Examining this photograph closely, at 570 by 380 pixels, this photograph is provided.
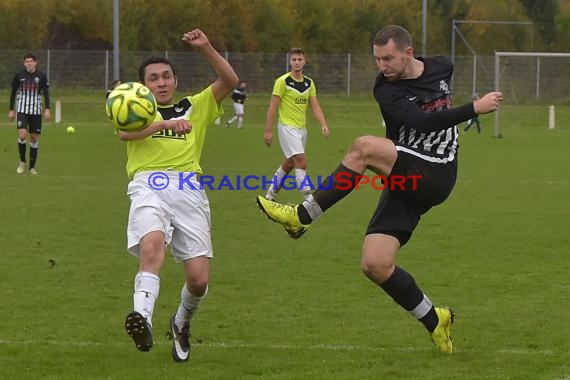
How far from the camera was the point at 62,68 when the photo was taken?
49.1 m

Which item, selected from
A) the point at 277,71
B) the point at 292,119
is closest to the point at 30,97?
the point at 292,119

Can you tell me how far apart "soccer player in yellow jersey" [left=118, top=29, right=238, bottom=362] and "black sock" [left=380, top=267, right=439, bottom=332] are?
1111 mm

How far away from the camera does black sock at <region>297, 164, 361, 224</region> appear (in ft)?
21.3

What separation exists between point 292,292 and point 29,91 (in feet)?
37.4

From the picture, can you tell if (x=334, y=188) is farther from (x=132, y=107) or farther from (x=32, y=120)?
(x=32, y=120)

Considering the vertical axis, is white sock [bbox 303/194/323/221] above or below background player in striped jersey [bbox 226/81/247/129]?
above

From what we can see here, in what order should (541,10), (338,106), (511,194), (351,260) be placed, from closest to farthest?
(351,260) < (511,194) < (338,106) < (541,10)

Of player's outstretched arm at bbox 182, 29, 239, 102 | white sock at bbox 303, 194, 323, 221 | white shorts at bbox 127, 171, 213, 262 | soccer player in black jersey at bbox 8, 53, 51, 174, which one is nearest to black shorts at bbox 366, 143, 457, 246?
white sock at bbox 303, 194, 323, 221

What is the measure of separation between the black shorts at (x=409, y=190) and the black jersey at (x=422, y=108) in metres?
0.09

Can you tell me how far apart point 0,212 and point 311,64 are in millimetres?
38203

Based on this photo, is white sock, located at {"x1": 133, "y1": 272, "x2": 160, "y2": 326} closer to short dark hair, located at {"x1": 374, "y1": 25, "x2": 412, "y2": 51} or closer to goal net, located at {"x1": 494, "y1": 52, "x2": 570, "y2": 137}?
short dark hair, located at {"x1": 374, "y1": 25, "x2": 412, "y2": 51}

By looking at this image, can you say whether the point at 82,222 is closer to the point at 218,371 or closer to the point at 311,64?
the point at 218,371

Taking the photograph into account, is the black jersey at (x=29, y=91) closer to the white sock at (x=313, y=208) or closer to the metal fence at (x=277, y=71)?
the white sock at (x=313, y=208)

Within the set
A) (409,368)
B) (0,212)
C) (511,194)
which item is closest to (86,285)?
(409,368)
